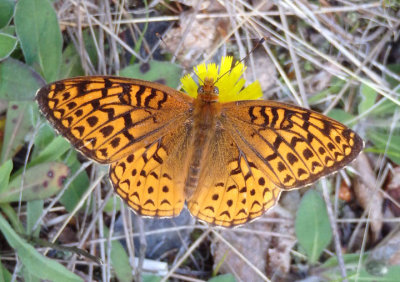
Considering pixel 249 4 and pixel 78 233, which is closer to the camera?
pixel 78 233

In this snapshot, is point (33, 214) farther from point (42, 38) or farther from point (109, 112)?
point (42, 38)

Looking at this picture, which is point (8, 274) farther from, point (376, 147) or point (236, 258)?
point (376, 147)

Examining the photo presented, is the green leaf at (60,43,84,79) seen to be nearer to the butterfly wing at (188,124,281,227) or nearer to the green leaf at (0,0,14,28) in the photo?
the green leaf at (0,0,14,28)

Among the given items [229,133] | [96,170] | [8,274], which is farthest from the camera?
[96,170]

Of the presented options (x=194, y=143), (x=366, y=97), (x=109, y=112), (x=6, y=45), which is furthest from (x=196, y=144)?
(x=366, y=97)

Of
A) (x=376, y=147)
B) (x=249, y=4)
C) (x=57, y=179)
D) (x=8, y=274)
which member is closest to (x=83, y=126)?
(x=57, y=179)

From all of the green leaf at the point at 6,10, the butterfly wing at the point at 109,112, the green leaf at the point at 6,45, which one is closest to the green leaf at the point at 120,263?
the butterfly wing at the point at 109,112

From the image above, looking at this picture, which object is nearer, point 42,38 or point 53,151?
point 53,151

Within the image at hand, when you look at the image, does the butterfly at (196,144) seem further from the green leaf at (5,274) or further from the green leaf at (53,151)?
the green leaf at (5,274)
